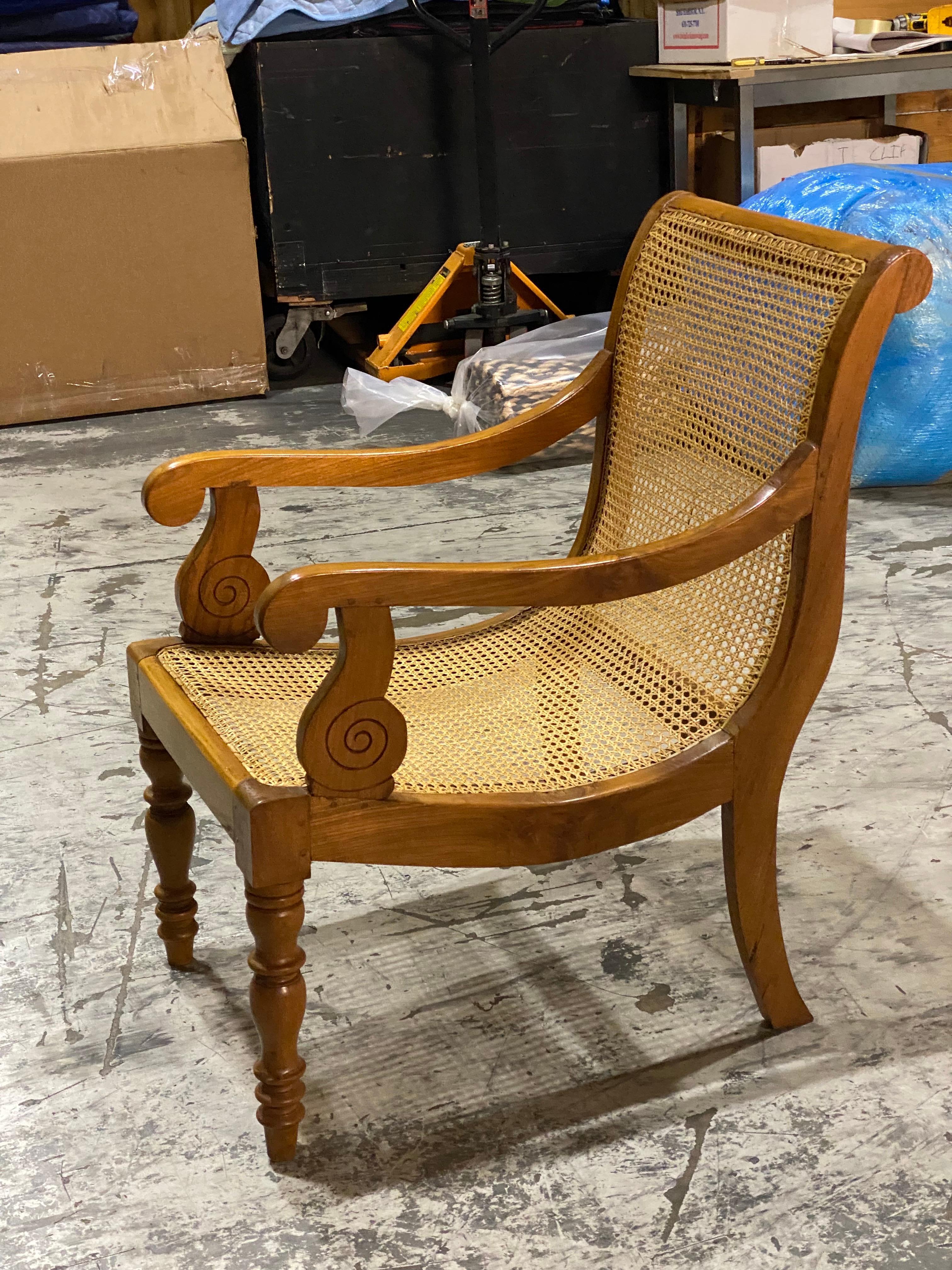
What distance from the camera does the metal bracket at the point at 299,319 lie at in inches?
172

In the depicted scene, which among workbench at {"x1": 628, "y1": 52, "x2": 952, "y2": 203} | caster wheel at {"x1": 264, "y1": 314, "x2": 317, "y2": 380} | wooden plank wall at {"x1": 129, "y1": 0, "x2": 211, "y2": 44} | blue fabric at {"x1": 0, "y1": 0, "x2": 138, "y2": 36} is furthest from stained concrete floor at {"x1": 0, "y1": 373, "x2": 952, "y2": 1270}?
wooden plank wall at {"x1": 129, "y1": 0, "x2": 211, "y2": 44}

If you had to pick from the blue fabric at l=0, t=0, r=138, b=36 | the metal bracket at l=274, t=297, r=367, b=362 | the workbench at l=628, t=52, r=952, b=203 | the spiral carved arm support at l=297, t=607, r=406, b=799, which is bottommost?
the metal bracket at l=274, t=297, r=367, b=362

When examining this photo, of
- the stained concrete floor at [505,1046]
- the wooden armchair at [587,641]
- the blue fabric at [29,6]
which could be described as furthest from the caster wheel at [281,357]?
the wooden armchair at [587,641]

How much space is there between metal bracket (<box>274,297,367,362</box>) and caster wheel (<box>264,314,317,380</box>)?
2 centimetres

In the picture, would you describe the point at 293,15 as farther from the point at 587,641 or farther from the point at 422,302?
the point at 587,641

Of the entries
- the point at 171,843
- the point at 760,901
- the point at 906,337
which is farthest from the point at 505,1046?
the point at 906,337

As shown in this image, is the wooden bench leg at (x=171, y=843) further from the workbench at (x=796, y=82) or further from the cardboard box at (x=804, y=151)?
the cardboard box at (x=804, y=151)

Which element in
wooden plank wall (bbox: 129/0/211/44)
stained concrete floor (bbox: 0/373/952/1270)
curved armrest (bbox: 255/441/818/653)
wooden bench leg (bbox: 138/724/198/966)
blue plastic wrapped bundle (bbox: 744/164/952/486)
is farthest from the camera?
wooden plank wall (bbox: 129/0/211/44)

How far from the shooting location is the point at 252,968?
4.17 ft

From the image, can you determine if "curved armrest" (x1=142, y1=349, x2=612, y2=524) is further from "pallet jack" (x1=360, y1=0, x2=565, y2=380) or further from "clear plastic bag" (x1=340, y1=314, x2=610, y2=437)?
"pallet jack" (x1=360, y1=0, x2=565, y2=380)

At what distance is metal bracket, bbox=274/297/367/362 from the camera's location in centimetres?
438

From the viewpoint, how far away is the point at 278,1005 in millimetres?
1276

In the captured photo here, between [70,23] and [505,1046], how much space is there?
3.73m

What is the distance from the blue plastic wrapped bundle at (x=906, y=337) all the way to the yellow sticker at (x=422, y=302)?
1223mm
